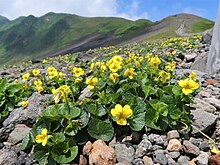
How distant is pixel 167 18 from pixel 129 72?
10820 cm

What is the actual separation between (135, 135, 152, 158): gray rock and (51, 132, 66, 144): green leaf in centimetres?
90

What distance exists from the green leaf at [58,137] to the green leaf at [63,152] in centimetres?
5

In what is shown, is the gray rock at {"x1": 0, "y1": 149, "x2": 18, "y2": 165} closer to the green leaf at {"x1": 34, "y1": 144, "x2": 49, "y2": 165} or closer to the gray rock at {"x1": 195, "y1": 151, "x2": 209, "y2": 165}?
the green leaf at {"x1": 34, "y1": 144, "x2": 49, "y2": 165}

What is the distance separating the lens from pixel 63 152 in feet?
12.3

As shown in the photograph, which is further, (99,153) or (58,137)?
(58,137)

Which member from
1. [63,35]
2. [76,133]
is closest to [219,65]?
[76,133]

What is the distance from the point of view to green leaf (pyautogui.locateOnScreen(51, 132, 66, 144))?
3.74 meters

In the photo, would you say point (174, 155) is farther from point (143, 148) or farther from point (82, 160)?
point (82, 160)

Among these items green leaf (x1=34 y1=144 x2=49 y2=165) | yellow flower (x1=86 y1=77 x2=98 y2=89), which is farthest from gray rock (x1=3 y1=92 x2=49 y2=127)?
green leaf (x1=34 y1=144 x2=49 y2=165)

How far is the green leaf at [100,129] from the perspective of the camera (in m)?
3.89

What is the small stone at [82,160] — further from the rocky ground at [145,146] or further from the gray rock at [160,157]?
the gray rock at [160,157]

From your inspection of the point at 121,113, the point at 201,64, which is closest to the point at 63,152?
the point at 121,113

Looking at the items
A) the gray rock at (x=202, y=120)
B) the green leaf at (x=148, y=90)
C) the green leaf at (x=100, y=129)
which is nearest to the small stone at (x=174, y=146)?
the gray rock at (x=202, y=120)

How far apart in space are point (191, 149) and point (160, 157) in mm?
391
